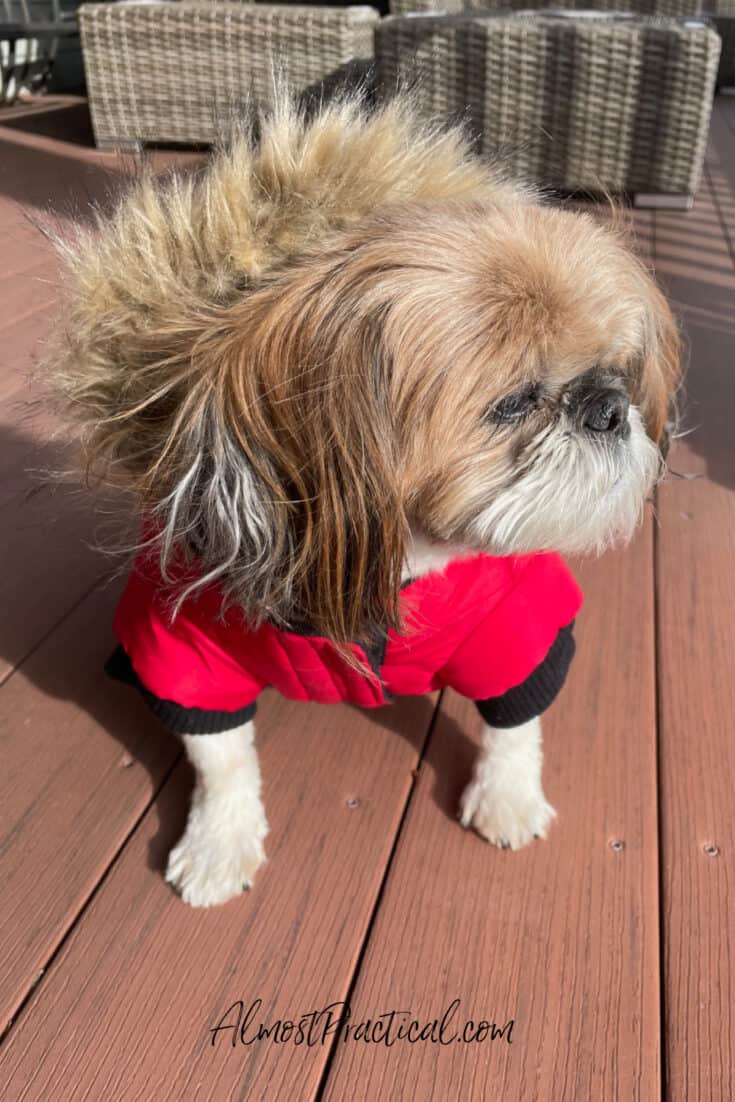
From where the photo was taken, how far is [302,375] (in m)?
0.87

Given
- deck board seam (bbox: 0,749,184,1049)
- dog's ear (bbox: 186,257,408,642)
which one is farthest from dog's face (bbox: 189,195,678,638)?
deck board seam (bbox: 0,749,184,1049)

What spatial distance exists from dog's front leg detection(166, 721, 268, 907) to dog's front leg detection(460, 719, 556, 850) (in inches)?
12.6

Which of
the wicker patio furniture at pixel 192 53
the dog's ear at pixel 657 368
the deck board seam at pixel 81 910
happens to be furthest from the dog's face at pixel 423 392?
the wicker patio furniture at pixel 192 53

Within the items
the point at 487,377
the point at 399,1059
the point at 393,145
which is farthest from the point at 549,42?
the point at 399,1059

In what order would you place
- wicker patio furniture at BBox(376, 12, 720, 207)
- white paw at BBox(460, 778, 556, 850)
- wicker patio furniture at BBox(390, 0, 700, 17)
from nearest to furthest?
1. white paw at BBox(460, 778, 556, 850)
2. wicker patio furniture at BBox(376, 12, 720, 207)
3. wicker patio furniture at BBox(390, 0, 700, 17)

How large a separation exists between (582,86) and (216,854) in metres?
3.38

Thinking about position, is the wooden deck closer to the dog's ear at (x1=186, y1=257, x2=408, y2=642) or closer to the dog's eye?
the dog's ear at (x1=186, y1=257, x2=408, y2=642)

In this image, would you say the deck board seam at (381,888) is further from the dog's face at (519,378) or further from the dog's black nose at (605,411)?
the dog's black nose at (605,411)

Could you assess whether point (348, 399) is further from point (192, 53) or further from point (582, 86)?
point (192, 53)

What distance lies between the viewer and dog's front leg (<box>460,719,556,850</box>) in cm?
125

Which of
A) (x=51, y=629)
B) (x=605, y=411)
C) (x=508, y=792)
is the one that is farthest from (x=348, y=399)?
(x=51, y=629)

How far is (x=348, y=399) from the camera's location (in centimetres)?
87

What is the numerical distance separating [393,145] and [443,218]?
19 cm

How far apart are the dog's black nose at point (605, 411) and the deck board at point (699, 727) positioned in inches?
24.3
